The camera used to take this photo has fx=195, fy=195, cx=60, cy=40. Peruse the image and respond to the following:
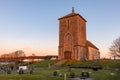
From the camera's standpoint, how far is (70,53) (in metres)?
64.1

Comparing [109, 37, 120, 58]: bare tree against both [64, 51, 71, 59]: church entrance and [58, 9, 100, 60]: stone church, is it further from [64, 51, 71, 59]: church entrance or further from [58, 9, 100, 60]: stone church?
[64, 51, 71, 59]: church entrance

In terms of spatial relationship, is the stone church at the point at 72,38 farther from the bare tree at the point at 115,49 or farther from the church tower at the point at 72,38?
the bare tree at the point at 115,49

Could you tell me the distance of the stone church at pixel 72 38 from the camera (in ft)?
208

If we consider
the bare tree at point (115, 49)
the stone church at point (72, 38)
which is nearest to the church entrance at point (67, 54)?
the stone church at point (72, 38)

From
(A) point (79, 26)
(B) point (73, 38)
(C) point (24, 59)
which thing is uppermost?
(A) point (79, 26)

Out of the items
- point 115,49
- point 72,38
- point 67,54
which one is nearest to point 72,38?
point 72,38

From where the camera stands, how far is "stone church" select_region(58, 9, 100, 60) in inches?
2498

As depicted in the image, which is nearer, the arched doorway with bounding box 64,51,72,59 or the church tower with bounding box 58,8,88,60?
the church tower with bounding box 58,8,88,60

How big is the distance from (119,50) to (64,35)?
82.3 ft

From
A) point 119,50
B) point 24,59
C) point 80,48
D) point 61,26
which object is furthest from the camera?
point 24,59

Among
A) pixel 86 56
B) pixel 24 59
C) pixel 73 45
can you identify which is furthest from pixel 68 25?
pixel 24 59

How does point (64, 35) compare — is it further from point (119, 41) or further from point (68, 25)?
point (119, 41)

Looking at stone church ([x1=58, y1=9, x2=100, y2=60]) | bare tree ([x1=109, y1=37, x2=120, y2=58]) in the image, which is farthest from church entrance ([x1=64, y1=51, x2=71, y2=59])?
bare tree ([x1=109, y1=37, x2=120, y2=58])

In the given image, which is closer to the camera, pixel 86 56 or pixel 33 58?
pixel 86 56
